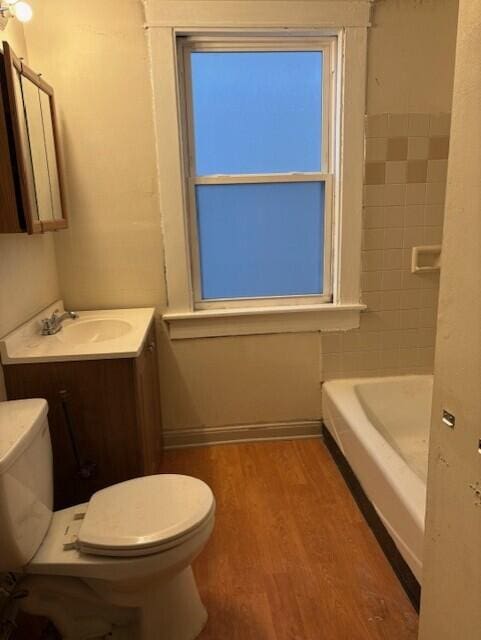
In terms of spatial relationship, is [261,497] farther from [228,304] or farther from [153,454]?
[228,304]

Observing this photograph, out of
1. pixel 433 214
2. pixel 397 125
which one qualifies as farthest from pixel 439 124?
pixel 433 214

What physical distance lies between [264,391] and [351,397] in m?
0.48

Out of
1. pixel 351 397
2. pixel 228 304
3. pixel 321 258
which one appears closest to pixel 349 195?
pixel 321 258

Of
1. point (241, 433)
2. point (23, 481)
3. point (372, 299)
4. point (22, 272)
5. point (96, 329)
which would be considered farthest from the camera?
point (241, 433)

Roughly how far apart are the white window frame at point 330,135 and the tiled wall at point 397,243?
83 mm

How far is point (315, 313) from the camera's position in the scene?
248 centimetres

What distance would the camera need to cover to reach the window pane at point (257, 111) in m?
2.28

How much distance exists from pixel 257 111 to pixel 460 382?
1857mm

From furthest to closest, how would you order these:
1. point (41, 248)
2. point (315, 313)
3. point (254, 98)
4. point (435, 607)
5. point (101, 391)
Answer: point (315, 313) < point (254, 98) < point (41, 248) < point (101, 391) < point (435, 607)

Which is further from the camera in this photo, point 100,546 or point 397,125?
point 397,125

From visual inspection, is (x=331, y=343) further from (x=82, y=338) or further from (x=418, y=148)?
(x=82, y=338)

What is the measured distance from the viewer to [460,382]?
913 millimetres

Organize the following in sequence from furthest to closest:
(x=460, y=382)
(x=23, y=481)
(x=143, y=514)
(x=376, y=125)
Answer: (x=376, y=125)
(x=143, y=514)
(x=23, y=481)
(x=460, y=382)

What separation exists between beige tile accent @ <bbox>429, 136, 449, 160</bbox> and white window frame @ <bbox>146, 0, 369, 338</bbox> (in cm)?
36
